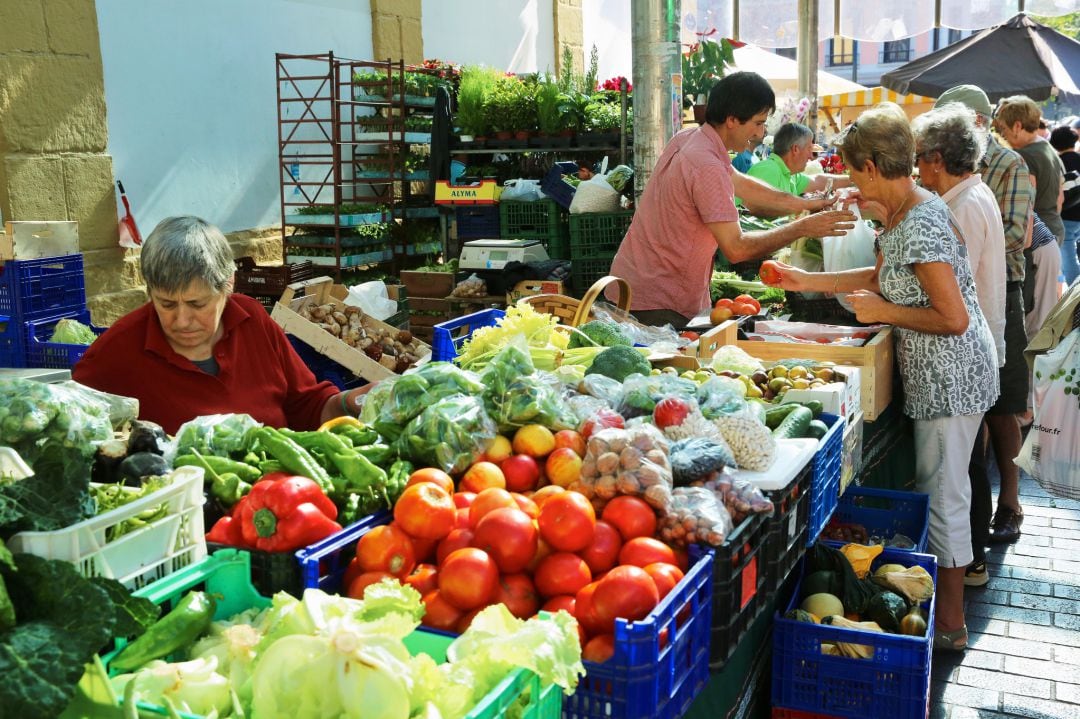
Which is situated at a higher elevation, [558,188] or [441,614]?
[558,188]

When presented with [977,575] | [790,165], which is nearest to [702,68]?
[790,165]

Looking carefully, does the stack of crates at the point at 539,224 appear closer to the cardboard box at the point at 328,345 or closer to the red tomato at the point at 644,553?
the cardboard box at the point at 328,345

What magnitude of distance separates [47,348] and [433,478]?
382 cm

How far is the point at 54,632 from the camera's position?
138 cm

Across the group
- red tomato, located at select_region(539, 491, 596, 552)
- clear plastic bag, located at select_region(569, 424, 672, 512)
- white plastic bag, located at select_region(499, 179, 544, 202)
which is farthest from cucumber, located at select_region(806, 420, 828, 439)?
white plastic bag, located at select_region(499, 179, 544, 202)

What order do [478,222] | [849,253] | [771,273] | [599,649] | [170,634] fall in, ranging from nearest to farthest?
[170,634], [599,649], [771,273], [849,253], [478,222]

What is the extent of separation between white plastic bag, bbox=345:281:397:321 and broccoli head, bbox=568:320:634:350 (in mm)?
2675

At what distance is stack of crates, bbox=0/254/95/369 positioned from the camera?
5250 mm

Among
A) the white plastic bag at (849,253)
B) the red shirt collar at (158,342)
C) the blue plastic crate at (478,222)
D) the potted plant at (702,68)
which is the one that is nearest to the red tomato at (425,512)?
the red shirt collar at (158,342)

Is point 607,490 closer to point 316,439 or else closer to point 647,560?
point 647,560

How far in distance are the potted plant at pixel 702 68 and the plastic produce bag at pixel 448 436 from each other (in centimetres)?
759

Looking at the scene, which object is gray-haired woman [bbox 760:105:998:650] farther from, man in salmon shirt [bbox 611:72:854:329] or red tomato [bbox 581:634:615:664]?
red tomato [bbox 581:634:615:664]

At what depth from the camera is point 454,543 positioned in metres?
2.08

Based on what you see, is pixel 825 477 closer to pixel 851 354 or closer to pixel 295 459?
pixel 851 354
